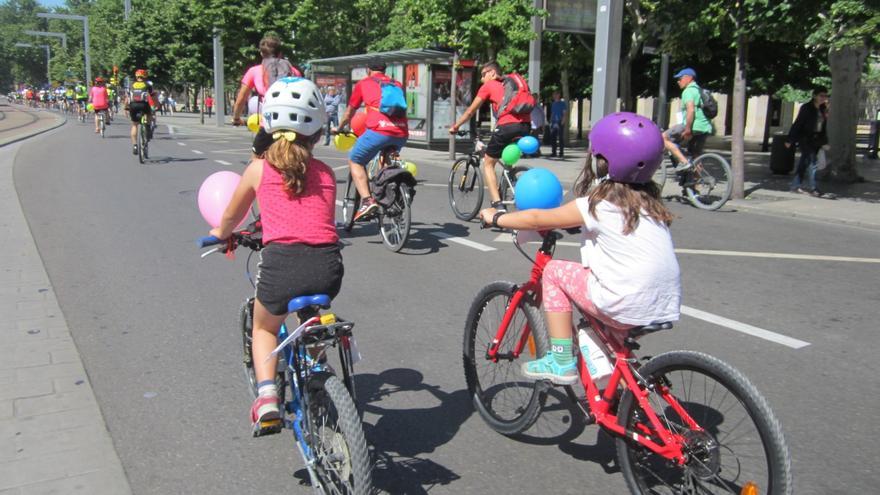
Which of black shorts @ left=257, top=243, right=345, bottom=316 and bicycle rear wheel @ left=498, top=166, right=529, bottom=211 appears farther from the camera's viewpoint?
bicycle rear wheel @ left=498, top=166, right=529, bottom=211

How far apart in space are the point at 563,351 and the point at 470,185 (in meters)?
6.66

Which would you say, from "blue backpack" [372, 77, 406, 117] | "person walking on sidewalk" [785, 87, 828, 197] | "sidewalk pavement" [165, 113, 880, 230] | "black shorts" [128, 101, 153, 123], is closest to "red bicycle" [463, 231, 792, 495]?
"blue backpack" [372, 77, 406, 117]

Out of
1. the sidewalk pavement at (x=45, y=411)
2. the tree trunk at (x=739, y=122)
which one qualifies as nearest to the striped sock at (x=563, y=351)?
the sidewalk pavement at (x=45, y=411)

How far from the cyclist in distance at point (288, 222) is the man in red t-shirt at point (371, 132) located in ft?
14.9

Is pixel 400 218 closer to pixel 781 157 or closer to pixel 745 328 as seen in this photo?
pixel 745 328

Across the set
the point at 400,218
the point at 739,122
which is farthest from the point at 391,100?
the point at 739,122

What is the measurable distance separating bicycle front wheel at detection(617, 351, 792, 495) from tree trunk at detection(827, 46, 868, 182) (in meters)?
13.0

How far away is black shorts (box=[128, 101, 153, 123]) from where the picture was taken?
15445mm

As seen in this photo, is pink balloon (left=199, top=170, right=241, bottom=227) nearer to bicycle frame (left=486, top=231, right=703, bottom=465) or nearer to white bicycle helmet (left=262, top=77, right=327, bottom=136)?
white bicycle helmet (left=262, top=77, right=327, bottom=136)

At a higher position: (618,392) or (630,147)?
(630,147)

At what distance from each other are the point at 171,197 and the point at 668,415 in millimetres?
9561

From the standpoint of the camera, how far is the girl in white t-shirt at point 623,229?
9.17 ft

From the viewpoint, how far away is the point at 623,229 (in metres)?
2.83

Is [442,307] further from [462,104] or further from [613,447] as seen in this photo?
[462,104]
